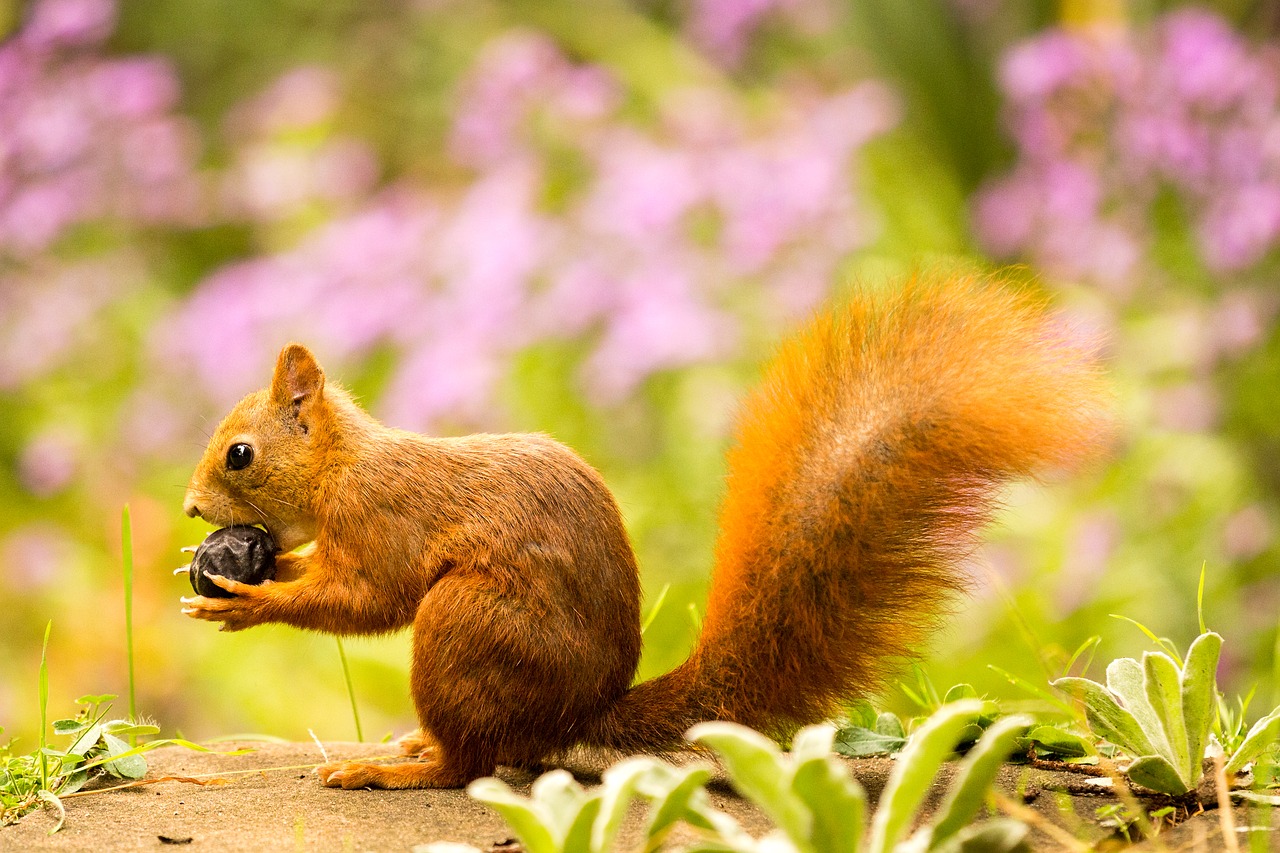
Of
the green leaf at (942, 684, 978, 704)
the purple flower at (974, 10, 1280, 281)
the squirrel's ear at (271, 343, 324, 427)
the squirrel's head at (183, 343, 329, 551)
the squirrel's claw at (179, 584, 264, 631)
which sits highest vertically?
the purple flower at (974, 10, 1280, 281)

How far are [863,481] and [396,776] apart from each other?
84 cm

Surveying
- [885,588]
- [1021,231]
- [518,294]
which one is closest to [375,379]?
[518,294]

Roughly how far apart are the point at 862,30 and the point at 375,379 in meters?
2.43

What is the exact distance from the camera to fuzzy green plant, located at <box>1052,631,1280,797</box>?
5.42 feet

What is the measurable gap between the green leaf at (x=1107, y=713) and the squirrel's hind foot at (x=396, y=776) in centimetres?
84

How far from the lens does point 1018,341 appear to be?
1.66 m

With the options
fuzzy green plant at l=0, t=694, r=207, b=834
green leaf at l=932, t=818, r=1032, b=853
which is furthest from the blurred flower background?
green leaf at l=932, t=818, r=1032, b=853

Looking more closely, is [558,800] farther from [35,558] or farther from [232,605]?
[35,558]

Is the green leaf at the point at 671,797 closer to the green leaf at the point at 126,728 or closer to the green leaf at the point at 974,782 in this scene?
the green leaf at the point at 974,782

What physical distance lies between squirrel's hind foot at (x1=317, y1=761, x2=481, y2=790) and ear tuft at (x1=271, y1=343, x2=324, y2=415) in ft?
1.93

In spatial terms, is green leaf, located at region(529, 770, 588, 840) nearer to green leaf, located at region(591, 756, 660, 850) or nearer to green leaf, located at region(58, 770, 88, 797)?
green leaf, located at region(591, 756, 660, 850)

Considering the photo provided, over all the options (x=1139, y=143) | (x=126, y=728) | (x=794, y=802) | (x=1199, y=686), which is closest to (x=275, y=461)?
(x=126, y=728)

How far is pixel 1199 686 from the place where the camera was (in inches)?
65.0

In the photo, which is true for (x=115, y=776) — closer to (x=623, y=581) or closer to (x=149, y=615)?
(x=623, y=581)
